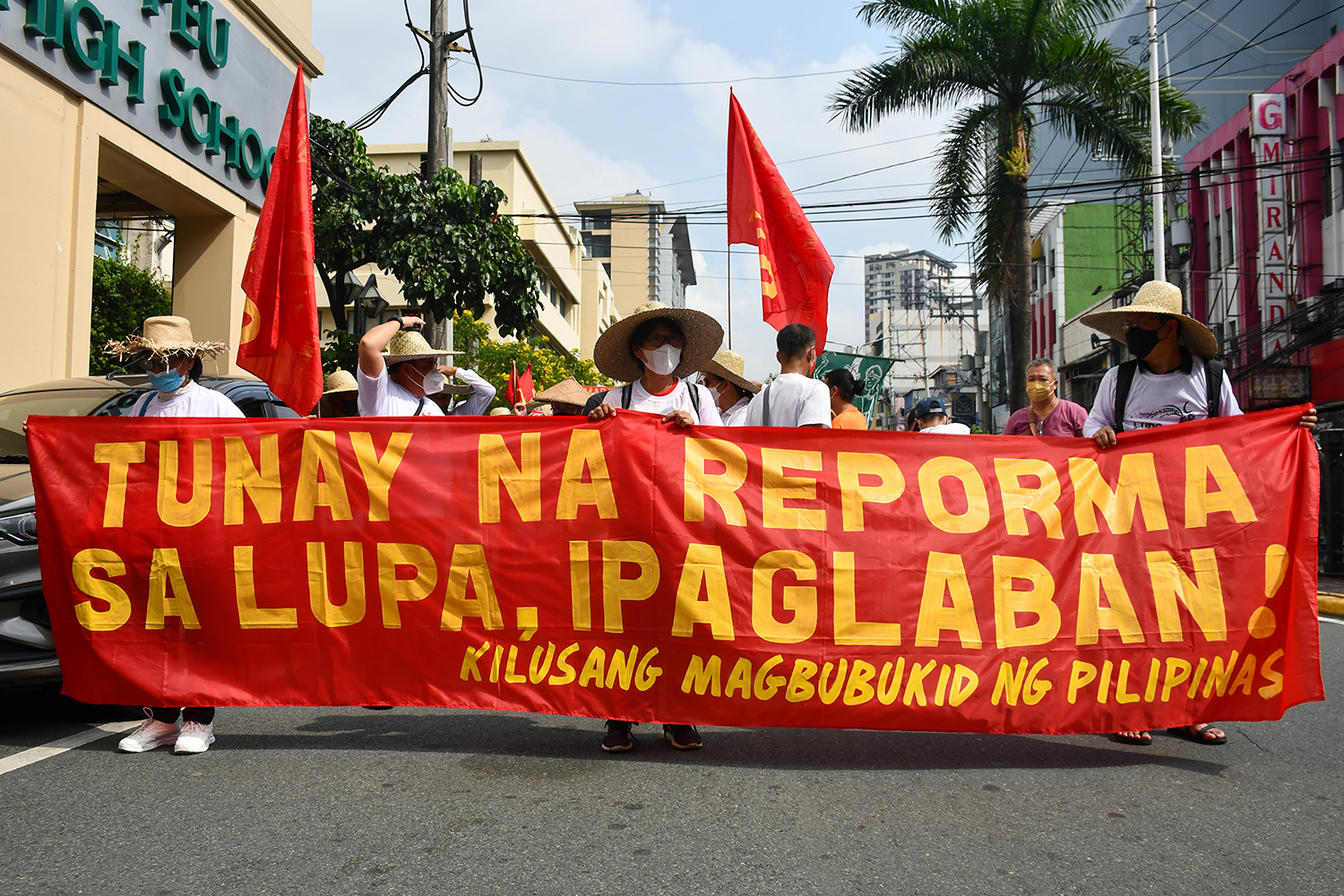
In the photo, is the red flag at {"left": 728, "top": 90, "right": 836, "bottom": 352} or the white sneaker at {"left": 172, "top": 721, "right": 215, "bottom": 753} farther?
the red flag at {"left": 728, "top": 90, "right": 836, "bottom": 352}

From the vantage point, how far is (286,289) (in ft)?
16.5

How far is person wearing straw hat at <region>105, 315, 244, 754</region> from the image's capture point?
4430 mm

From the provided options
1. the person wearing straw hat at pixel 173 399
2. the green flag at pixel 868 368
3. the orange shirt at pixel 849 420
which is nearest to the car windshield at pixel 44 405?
the person wearing straw hat at pixel 173 399

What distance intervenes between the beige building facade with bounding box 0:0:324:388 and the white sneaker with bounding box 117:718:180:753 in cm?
706

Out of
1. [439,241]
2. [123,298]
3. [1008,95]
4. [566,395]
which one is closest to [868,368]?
[1008,95]

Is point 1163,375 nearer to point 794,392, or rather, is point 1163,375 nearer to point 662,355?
point 794,392

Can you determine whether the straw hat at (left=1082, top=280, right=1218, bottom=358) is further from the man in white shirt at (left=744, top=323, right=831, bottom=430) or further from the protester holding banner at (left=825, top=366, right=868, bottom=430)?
the protester holding banner at (left=825, top=366, right=868, bottom=430)

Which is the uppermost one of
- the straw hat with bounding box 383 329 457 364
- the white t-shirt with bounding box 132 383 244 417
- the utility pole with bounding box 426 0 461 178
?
the utility pole with bounding box 426 0 461 178

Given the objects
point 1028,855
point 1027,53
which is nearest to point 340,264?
point 1027,53

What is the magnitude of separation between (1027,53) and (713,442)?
15600 millimetres

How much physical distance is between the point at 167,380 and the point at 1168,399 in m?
4.71

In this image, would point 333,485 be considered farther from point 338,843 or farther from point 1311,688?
point 1311,688

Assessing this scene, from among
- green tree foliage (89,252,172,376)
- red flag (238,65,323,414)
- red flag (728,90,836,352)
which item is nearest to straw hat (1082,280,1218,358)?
red flag (728,90,836,352)

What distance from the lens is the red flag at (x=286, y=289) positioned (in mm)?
4961
